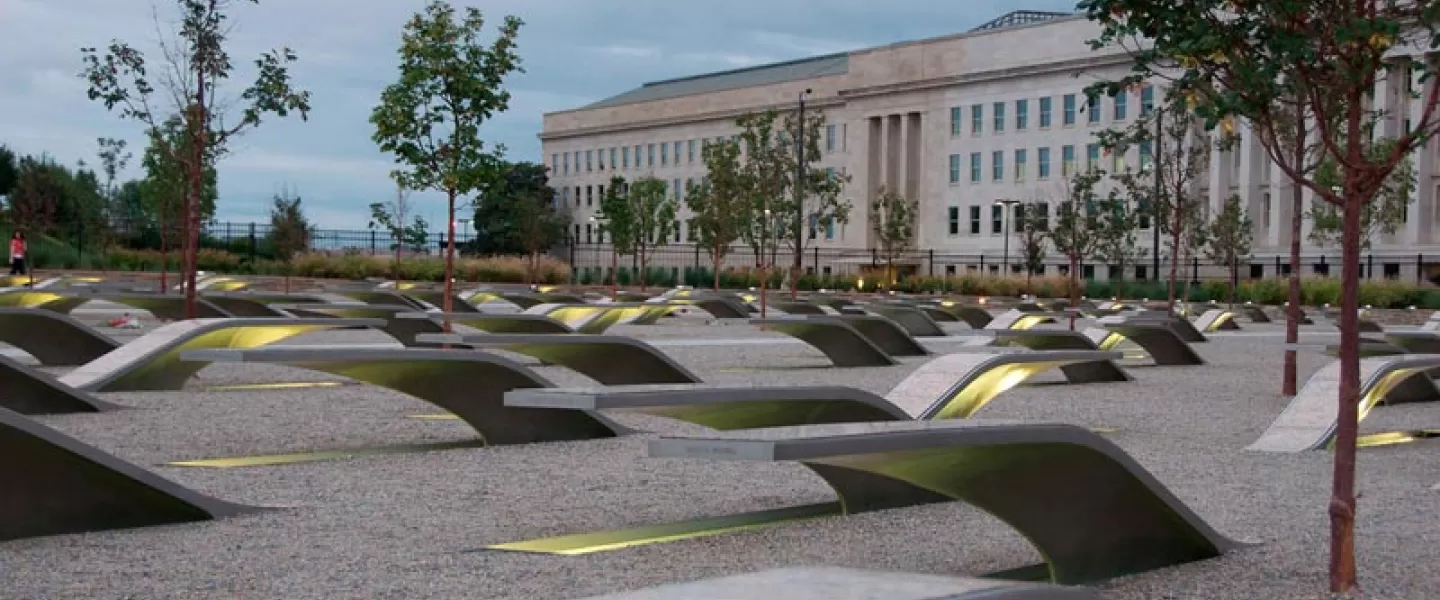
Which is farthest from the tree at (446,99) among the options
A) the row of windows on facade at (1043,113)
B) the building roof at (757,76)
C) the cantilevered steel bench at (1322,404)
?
the building roof at (757,76)

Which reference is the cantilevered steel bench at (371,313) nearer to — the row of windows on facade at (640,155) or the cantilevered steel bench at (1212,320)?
the cantilevered steel bench at (1212,320)

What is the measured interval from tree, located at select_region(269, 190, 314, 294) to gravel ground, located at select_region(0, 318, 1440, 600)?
40.9m

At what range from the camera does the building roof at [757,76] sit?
90688 millimetres

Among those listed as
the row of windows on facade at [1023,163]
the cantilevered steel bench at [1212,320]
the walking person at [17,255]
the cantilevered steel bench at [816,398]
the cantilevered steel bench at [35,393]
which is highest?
the row of windows on facade at [1023,163]

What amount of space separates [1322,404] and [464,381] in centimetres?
656

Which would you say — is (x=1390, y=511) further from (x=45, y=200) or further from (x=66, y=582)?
(x=45, y=200)

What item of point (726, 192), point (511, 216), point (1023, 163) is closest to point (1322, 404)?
point (726, 192)

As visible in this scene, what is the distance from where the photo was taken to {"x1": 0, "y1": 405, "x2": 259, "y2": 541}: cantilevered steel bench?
25.8ft

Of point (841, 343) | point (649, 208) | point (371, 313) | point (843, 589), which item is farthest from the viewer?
point (649, 208)

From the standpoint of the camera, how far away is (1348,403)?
7.43 m

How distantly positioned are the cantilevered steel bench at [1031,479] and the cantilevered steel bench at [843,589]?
145cm

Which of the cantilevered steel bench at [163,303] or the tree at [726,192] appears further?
the tree at [726,192]

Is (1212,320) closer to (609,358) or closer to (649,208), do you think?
(609,358)

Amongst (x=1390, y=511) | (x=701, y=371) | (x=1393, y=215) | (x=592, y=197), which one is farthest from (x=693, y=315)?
(x=592, y=197)
